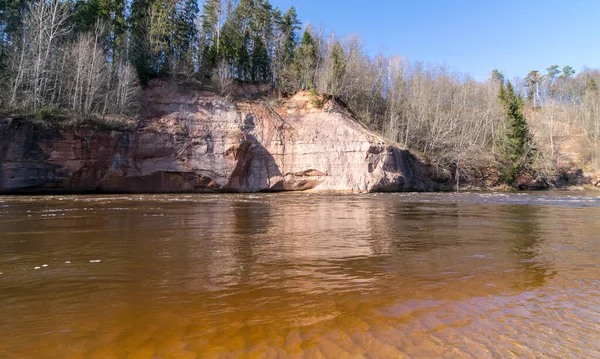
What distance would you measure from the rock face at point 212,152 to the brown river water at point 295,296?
21.1 m

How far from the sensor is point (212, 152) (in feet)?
103

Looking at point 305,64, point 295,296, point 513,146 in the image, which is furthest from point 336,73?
point 295,296

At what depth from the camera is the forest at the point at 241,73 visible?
3006cm

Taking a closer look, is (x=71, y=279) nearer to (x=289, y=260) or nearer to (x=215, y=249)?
(x=215, y=249)

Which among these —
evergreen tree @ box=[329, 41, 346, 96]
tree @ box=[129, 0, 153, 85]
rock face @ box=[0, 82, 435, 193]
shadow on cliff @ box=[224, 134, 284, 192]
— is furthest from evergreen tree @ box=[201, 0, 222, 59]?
shadow on cliff @ box=[224, 134, 284, 192]

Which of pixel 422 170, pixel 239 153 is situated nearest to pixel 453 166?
pixel 422 170

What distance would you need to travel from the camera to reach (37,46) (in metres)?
30.0

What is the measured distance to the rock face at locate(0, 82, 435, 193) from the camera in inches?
1025

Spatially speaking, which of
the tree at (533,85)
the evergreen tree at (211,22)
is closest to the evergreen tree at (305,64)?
the evergreen tree at (211,22)

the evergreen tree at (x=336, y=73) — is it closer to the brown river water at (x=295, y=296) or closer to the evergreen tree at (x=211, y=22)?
the evergreen tree at (x=211, y=22)

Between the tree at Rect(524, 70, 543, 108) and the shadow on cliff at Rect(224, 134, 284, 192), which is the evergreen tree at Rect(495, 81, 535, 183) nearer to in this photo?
the shadow on cliff at Rect(224, 134, 284, 192)

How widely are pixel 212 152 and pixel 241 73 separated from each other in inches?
765

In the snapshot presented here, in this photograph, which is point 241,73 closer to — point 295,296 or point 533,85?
point 295,296

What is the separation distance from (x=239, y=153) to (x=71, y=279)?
27.1 meters
